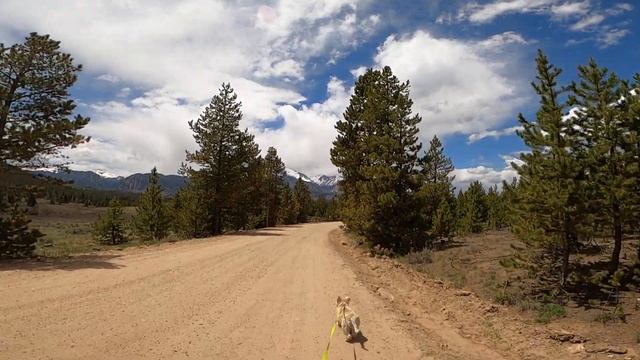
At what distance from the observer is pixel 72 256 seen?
1789 centimetres

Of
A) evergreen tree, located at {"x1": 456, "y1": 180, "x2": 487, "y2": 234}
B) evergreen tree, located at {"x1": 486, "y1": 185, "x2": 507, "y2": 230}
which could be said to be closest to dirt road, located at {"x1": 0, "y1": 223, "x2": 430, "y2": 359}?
evergreen tree, located at {"x1": 456, "y1": 180, "x2": 487, "y2": 234}

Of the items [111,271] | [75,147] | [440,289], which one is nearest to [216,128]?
[75,147]

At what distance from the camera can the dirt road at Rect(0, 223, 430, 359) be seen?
311 inches

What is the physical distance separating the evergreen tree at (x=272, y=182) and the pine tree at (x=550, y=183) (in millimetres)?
48219

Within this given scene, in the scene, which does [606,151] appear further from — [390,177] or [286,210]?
[286,210]

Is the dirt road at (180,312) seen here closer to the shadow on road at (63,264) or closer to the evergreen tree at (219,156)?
the shadow on road at (63,264)

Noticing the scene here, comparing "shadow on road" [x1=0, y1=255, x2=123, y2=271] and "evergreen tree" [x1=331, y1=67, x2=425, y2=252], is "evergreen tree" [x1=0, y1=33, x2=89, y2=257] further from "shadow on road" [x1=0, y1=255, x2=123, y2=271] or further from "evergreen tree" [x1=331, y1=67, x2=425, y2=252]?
"evergreen tree" [x1=331, y1=67, x2=425, y2=252]

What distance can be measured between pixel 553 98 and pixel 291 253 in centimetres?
1325

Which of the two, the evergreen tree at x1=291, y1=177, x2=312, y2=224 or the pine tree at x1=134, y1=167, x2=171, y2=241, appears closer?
the pine tree at x1=134, y1=167, x2=171, y2=241

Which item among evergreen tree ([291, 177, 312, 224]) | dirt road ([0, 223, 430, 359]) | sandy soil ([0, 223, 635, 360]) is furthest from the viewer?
evergreen tree ([291, 177, 312, 224])

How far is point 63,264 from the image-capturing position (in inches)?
606

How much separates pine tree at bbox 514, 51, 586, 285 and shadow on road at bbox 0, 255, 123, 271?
44.5 feet

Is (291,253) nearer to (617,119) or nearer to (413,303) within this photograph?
(413,303)

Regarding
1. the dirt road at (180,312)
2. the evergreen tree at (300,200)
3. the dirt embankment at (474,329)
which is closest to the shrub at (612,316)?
the dirt embankment at (474,329)
